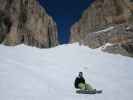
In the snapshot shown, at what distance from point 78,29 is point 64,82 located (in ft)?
157

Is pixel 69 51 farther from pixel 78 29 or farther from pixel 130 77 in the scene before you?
pixel 78 29

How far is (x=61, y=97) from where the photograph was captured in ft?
33.2

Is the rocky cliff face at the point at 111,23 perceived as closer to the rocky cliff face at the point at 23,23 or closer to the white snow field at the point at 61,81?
the white snow field at the point at 61,81

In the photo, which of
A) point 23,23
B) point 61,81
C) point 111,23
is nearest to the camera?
point 61,81

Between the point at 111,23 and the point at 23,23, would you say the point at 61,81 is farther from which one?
the point at 23,23

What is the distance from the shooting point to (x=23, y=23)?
62.6 metres

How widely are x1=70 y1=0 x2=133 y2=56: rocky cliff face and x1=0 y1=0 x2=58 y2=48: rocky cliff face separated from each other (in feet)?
52.7

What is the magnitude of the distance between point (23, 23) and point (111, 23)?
30.2m

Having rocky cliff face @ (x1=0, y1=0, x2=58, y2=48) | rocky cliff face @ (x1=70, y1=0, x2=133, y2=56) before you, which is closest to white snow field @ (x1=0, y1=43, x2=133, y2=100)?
Result: rocky cliff face @ (x1=70, y1=0, x2=133, y2=56)

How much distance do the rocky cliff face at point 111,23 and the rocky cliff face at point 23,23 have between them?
16.1m

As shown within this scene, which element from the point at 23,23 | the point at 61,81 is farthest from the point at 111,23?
the point at 23,23

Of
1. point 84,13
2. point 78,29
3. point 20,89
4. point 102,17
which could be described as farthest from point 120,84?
point 78,29

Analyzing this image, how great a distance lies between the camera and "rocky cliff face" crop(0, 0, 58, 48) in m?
56.6

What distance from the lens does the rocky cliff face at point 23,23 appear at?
5659 centimetres
